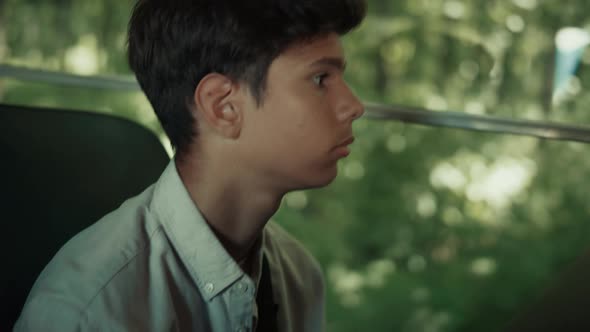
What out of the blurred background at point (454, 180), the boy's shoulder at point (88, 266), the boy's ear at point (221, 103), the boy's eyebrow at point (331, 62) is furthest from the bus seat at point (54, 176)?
the blurred background at point (454, 180)

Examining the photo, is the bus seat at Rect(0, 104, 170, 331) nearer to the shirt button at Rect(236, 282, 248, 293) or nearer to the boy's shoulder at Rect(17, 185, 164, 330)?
the boy's shoulder at Rect(17, 185, 164, 330)

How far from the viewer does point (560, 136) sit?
48.9 inches

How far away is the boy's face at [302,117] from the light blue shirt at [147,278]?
123mm

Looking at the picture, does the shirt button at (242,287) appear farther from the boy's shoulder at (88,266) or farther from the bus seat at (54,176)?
the bus seat at (54,176)

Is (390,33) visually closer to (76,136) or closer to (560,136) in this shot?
(560,136)

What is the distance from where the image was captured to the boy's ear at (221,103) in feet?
3.32

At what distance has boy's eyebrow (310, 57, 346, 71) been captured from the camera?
3.28 feet

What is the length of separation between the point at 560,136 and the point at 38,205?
0.80m

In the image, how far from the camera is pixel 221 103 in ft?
3.33

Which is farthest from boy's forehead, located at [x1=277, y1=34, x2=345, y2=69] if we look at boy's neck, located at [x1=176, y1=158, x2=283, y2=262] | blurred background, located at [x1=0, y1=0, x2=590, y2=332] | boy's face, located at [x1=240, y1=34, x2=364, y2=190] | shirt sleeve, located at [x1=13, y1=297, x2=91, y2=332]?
blurred background, located at [x1=0, y1=0, x2=590, y2=332]

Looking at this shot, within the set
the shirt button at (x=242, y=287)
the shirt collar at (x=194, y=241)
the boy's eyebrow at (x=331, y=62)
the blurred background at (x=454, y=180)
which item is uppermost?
the boy's eyebrow at (x=331, y=62)

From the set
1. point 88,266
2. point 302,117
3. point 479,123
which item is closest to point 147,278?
point 88,266

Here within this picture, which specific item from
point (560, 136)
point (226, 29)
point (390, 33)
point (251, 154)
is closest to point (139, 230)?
point (251, 154)

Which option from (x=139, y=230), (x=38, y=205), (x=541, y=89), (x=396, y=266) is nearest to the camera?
(x=139, y=230)
